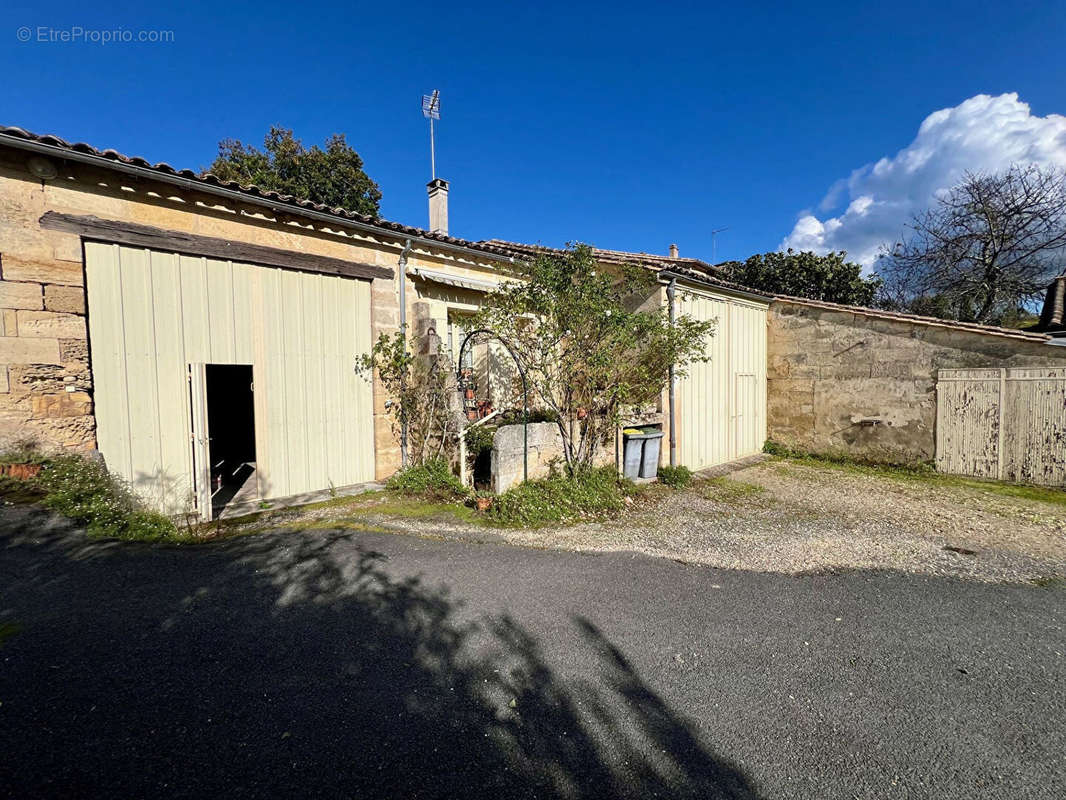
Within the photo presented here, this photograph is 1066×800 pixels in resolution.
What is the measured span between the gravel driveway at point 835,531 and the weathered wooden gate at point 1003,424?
66 cm

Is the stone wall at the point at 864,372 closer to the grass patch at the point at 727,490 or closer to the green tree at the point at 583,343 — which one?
the grass patch at the point at 727,490

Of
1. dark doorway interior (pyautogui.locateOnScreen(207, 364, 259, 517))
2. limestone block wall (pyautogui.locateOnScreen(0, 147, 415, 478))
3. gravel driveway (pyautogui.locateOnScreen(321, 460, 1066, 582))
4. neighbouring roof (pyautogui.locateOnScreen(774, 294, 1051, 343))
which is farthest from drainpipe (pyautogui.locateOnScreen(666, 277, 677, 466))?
dark doorway interior (pyautogui.locateOnScreen(207, 364, 259, 517))

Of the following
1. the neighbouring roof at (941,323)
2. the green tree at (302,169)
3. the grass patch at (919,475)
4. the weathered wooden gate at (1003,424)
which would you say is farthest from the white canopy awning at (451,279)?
the green tree at (302,169)

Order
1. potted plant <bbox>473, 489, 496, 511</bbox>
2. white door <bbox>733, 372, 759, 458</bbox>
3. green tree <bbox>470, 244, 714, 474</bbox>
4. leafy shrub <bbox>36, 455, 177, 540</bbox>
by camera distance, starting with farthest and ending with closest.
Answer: white door <bbox>733, 372, 759, 458</bbox>
green tree <bbox>470, 244, 714, 474</bbox>
potted plant <bbox>473, 489, 496, 511</bbox>
leafy shrub <bbox>36, 455, 177, 540</bbox>

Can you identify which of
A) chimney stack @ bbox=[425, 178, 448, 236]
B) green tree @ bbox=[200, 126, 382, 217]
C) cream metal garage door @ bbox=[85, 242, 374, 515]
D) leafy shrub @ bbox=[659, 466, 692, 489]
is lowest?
leafy shrub @ bbox=[659, 466, 692, 489]

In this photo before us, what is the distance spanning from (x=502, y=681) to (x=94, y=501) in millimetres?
4329

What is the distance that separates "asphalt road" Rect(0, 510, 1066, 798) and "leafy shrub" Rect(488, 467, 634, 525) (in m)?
1.65

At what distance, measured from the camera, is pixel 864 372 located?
30.2 feet

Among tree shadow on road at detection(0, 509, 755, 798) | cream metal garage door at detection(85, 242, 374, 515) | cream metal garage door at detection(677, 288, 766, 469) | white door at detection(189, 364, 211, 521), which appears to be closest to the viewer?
tree shadow on road at detection(0, 509, 755, 798)

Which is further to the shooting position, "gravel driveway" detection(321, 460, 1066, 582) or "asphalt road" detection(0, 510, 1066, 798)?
"gravel driveway" detection(321, 460, 1066, 582)

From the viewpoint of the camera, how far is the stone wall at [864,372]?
8148mm

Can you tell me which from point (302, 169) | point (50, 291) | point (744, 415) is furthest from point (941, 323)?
point (302, 169)

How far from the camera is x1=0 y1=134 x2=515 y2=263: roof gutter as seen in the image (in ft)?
14.7

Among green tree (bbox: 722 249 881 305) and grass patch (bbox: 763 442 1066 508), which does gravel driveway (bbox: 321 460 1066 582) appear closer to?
grass patch (bbox: 763 442 1066 508)
